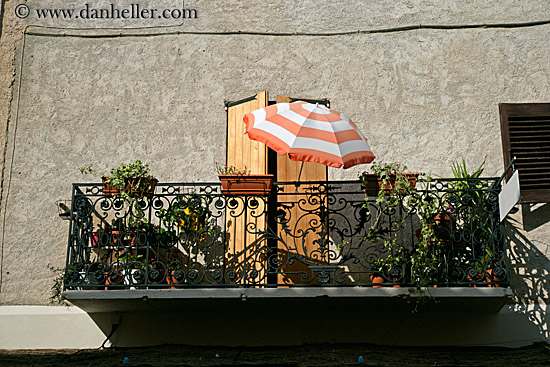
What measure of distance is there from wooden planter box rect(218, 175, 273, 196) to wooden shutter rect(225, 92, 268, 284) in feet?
0.42

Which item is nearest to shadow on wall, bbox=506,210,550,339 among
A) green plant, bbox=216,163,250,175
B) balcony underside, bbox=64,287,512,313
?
balcony underside, bbox=64,287,512,313

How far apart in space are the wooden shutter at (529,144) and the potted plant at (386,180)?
1513 mm

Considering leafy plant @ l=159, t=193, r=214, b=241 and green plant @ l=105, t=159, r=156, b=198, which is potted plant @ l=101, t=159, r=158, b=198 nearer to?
green plant @ l=105, t=159, r=156, b=198

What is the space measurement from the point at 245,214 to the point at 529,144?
357cm

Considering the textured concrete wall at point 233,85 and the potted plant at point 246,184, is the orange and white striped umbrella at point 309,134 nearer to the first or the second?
the potted plant at point 246,184

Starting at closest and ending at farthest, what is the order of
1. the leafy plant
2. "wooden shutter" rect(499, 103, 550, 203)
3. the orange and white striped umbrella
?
the orange and white striped umbrella < the leafy plant < "wooden shutter" rect(499, 103, 550, 203)

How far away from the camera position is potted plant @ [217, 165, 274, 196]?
28.4 ft

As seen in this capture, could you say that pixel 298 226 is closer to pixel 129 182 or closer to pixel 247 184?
pixel 247 184

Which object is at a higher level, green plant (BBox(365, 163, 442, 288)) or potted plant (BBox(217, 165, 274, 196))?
potted plant (BBox(217, 165, 274, 196))

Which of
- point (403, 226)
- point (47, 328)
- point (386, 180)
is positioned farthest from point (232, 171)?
point (47, 328)

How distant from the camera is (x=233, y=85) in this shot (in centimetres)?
1021

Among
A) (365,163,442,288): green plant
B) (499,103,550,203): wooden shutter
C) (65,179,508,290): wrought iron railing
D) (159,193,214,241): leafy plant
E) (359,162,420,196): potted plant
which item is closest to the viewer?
(365,163,442,288): green plant

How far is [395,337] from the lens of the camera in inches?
356

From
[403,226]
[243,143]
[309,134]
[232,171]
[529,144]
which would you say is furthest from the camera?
[529,144]
